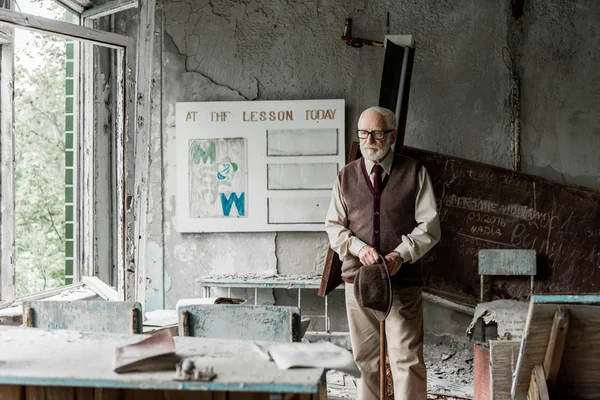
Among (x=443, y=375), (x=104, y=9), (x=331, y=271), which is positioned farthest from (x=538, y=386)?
(x=104, y=9)

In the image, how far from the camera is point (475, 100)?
566 centimetres

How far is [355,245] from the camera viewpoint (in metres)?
3.59

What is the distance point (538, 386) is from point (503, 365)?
350mm

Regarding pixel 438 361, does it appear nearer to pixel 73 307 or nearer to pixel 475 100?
pixel 475 100

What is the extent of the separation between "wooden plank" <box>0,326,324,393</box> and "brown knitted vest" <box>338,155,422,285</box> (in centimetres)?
133

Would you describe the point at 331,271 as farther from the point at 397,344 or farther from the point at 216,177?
the point at 397,344

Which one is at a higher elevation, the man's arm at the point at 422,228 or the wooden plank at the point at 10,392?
the man's arm at the point at 422,228

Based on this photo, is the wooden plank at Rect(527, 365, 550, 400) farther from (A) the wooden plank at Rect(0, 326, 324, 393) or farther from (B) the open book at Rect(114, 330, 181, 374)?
(B) the open book at Rect(114, 330, 181, 374)

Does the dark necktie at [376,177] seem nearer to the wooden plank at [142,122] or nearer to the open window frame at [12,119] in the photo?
the wooden plank at [142,122]

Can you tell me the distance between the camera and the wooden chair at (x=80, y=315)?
3094 millimetres

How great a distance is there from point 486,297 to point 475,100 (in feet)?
5.30

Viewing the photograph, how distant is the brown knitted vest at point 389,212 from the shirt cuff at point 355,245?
0.19 ft

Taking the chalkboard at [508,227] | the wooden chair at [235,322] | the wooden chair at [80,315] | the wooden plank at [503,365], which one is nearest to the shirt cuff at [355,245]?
the wooden chair at [235,322]

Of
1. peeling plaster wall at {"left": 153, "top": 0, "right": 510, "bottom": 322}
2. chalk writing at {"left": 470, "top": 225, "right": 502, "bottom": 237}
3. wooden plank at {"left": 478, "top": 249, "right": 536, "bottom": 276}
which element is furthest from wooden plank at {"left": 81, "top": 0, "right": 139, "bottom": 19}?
wooden plank at {"left": 478, "top": 249, "right": 536, "bottom": 276}
